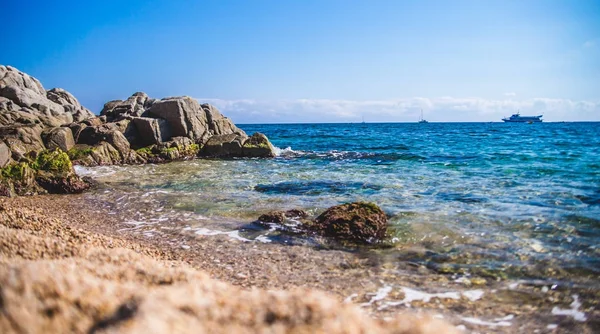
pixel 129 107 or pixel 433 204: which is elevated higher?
pixel 129 107

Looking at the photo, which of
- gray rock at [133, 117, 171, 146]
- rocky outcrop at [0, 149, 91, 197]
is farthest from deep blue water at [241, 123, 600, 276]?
gray rock at [133, 117, 171, 146]

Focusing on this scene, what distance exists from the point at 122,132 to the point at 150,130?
6.31 feet

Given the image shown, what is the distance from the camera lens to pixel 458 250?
685cm

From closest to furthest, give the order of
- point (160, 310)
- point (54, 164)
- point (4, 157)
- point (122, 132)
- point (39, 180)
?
point (160, 310) < point (39, 180) < point (54, 164) < point (4, 157) < point (122, 132)

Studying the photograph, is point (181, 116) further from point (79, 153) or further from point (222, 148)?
point (79, 153)

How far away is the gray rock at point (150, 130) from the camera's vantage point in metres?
25.2

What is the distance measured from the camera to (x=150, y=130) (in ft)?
82.7

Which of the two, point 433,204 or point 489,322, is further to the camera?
point 433,204

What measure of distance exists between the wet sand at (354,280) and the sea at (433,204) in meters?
0.44

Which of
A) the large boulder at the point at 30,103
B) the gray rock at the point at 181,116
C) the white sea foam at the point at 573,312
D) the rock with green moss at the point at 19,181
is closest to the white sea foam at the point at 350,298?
the white sea foam at the point at 573,312

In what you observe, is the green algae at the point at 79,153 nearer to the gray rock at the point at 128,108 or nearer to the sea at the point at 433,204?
the sea at the point at 433,204

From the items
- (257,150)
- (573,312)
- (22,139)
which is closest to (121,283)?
(573,312)

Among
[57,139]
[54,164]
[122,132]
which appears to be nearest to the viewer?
[54,164]

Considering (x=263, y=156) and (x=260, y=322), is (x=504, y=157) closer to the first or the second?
(x=263, y=156)
